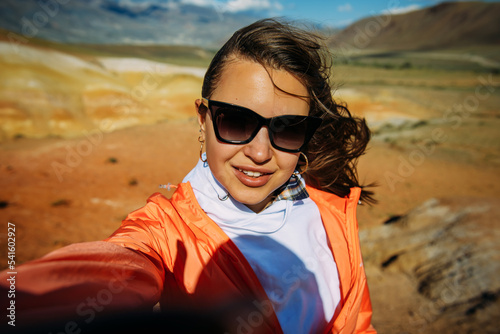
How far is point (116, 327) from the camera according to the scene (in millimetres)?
813

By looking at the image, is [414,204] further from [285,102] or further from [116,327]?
[116,327]

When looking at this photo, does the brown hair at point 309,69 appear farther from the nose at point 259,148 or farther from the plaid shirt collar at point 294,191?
the nose at point 259,148

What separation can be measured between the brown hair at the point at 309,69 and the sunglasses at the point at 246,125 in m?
0.17

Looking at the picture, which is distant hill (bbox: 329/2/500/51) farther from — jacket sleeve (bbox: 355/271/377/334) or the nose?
the nose

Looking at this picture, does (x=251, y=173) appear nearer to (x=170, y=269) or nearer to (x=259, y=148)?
(x=259, y=148)

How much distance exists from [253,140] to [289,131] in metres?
0.17

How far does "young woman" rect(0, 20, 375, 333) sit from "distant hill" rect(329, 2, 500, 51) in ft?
317

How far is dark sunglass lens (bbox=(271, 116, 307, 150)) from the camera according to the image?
135cm

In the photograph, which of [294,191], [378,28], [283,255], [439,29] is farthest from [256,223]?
[439,29]

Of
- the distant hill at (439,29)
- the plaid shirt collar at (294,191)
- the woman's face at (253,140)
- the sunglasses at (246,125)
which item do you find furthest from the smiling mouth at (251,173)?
the distant hill at (439,29)

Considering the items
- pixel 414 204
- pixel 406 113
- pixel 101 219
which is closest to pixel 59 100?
pixel 101 219

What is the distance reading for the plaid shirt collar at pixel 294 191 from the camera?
1.70m

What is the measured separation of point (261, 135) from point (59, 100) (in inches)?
533

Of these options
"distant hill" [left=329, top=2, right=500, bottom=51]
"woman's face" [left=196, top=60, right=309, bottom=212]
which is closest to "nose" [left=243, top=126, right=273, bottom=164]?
"woman's face" [left=196, top=60, right=309, bottom=212]
